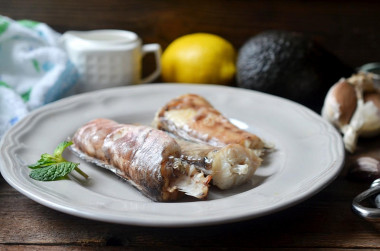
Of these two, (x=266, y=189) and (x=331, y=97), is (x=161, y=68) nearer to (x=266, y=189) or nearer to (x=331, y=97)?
(x=331, y=97)

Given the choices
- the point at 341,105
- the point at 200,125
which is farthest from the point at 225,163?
the point at 341,105

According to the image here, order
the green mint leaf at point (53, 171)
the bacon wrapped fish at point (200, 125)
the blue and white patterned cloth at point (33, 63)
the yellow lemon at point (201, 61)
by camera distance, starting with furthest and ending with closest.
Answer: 1. the yellow lemon at point (201, 61)
2. the blue and white patterned cloth at point (33, 63)
3. the bacon wrapped fish at point (200, 125)
4. the green mint leaf at point (53, 171)

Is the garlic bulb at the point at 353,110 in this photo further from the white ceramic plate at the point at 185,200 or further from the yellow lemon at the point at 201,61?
the yellow lemon at the point at 201,61

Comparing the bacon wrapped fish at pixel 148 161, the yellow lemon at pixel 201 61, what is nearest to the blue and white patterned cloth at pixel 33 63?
the yellow lemon at pixel 201 61

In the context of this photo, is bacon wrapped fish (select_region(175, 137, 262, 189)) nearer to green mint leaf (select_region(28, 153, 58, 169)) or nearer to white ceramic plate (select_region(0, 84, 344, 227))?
white ceramic plate (select_region(0, 84, 344, 227))

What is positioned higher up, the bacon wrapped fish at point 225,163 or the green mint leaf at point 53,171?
the bacon wrapped fish at point 225,163

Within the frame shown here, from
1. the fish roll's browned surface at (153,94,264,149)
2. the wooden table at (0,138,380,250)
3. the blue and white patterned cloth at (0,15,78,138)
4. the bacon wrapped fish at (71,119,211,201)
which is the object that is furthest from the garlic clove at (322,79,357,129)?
the blue and white patterned cloth at (0,15,78,138)

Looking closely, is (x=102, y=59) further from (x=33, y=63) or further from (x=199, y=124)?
(x=199, y=124)
